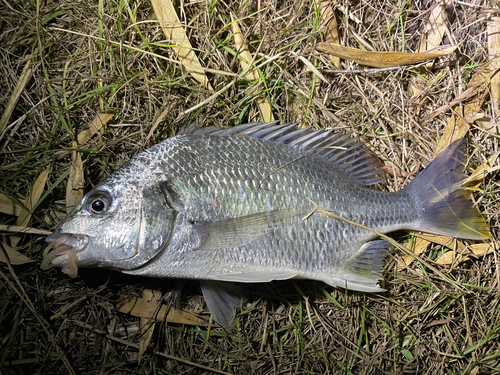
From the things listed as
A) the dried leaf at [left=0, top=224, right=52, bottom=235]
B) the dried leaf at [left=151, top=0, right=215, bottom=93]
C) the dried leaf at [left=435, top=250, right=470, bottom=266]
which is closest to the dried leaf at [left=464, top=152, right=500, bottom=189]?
the dried leaf at [left=435, top=250, right=470, bottom=266]

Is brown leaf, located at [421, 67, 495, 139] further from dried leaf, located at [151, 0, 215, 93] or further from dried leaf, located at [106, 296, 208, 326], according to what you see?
dried leaf, located at [106, 296, 208, 326]

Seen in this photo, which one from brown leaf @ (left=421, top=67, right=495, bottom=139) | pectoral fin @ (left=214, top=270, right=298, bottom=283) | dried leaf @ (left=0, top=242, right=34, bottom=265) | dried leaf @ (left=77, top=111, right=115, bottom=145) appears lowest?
pectoral fin @ (left=214, top=270, right=298, bottom=283)

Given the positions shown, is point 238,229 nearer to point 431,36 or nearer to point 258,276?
point 258,276

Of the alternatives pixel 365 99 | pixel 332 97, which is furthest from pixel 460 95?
pixel 332 97

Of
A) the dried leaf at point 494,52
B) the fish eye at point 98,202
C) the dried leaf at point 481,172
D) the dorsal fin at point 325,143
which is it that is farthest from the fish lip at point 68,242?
the dried leaf at point 494,52

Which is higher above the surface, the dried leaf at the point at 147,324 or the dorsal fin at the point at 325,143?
the dorsal fin at the point at 325,143

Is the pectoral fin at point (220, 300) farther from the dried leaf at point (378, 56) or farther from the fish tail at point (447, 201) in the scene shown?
the dried leaf at point (378, 56)

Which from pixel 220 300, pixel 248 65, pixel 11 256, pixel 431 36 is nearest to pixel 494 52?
pixel 431 36
